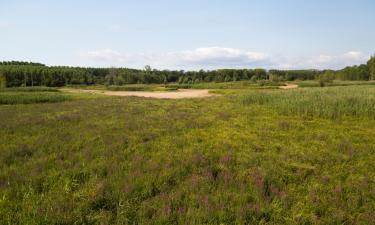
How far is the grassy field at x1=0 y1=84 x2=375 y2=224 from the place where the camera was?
16.3 feet

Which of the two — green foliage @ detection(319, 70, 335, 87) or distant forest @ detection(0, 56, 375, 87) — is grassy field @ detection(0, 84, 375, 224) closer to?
green foliage @ detection(319, 70, 335, 87)

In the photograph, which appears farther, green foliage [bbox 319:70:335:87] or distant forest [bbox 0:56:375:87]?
distant forest [bbox 0:56:375:87]

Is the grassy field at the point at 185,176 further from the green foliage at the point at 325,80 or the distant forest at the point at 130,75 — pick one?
the distant forest at the point at 130,75

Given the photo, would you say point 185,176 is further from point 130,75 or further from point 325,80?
point 130,75

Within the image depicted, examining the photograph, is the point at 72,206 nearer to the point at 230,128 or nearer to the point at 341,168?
the point at 341,168

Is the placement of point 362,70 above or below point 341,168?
above

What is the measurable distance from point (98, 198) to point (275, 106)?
1932 centimetres

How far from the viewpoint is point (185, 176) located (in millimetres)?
6875

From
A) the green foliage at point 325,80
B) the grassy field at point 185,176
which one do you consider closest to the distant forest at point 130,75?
the green foliage at point 325,80

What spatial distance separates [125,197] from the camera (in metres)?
5.55

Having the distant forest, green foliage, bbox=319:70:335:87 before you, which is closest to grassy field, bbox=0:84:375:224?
green foliage, bbox=319:70:335:87

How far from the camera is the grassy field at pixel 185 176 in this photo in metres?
4.98

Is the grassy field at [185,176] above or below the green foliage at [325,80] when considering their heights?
below

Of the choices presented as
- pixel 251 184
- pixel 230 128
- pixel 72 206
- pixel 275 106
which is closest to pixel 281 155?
pixel 251 184
